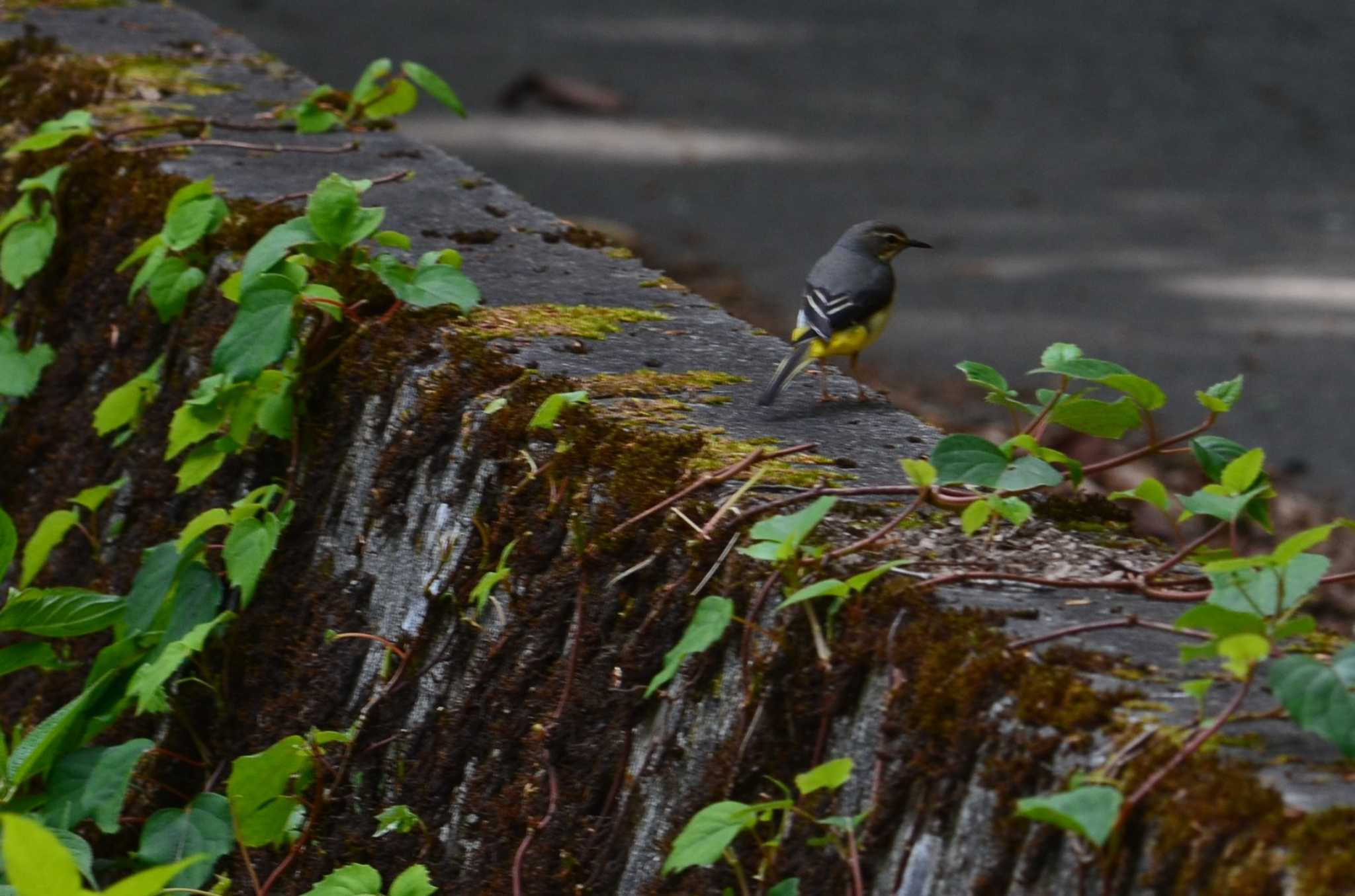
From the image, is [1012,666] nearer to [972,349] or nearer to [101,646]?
[101,646]

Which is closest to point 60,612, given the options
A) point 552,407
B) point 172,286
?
point 172,286

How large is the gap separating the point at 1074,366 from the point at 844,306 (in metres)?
0.83

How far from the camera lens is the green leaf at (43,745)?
2.43 meters

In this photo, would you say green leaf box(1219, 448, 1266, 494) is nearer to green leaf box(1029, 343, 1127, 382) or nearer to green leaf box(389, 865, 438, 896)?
green leaf box(1029, 343, 1127, 382)

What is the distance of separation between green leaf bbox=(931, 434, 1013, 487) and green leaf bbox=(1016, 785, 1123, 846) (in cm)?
54

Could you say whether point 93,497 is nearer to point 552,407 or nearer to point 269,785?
point 269,785

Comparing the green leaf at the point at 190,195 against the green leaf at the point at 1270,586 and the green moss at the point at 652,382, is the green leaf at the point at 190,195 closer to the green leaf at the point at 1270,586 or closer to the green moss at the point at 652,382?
the green moss at the point at 652,382

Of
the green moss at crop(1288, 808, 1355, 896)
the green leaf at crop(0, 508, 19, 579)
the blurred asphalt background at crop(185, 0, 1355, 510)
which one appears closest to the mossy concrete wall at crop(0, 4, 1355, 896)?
the green moss at crop(1288, 808, 1355, 896)

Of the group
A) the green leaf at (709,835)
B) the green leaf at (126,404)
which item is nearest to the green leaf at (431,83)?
the green leaf at (126,404)

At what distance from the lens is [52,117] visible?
3.95 m

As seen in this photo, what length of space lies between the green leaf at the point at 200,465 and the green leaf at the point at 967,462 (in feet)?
4.11

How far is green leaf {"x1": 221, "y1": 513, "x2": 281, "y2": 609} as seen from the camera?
7.98 feet

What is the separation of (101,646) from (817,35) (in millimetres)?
9187

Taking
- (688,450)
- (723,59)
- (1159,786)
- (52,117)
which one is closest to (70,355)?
(52,117)
